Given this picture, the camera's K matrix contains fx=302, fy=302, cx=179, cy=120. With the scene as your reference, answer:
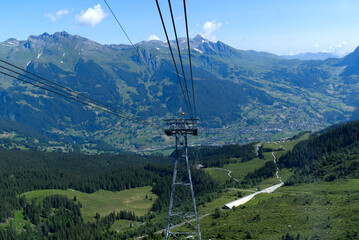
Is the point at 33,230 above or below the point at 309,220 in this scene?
below

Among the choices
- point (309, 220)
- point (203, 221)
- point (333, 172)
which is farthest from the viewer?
point (333, 172)

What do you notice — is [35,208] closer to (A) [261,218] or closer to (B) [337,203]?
(A) [261,218]

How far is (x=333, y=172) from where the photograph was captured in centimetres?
14050

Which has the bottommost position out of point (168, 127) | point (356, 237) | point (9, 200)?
point (9, 200)

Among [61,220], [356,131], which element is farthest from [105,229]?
[356,131]

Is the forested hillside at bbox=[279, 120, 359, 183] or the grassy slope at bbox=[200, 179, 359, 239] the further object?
the forested hillside at bbox=[279, 120, 359, 183]

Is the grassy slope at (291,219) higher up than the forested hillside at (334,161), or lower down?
higher up

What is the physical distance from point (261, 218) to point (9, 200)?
161830 millimetres

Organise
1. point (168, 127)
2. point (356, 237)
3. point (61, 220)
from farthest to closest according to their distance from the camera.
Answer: point (61, 220) < point (356, 237) < point (168, 127)

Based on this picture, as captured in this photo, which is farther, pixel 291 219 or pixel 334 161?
pixel 334 161

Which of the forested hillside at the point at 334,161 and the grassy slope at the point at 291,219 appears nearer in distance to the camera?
the grassy slope at the point at 291,219

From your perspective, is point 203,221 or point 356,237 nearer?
point 356,237

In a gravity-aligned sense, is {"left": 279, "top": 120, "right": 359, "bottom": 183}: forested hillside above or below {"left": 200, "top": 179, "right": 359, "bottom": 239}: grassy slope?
below

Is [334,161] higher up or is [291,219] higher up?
[291,219]
